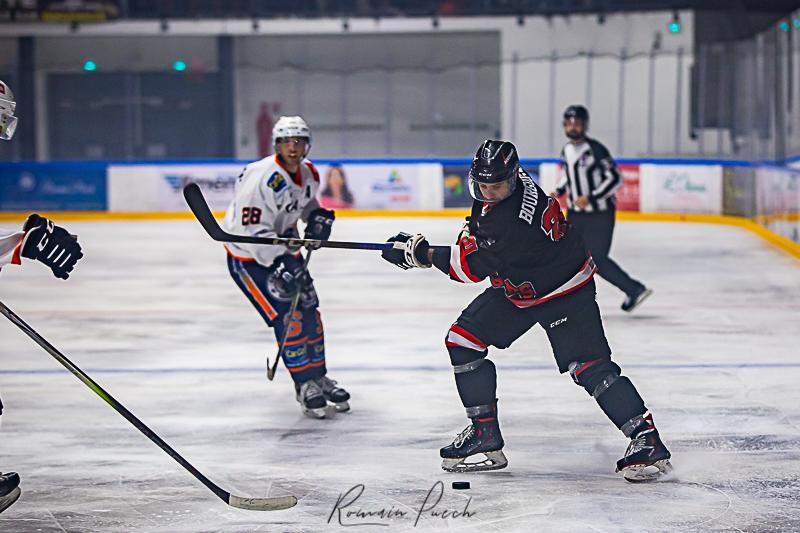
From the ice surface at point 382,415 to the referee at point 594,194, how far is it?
250 millimetres

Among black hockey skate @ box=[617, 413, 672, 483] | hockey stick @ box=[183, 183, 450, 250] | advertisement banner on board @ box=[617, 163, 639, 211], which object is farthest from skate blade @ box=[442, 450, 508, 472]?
advertisement banner on board @ box=[617, 163, 639, 211]

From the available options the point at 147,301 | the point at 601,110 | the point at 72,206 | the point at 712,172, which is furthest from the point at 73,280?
the point at 601,110

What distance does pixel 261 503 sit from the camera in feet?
13.6

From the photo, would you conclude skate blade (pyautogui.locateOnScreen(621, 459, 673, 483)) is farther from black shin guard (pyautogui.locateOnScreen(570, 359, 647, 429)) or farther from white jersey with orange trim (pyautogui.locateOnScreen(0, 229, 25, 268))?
white jersey with orange trim (pyautogui.locateOnScreen(0, 229, 25, 268))

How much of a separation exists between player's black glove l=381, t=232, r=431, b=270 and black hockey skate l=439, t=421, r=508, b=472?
0.64 meters

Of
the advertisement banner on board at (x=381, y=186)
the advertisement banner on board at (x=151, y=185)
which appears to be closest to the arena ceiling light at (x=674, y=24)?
the advertisement banner on board at (x=381, y=186)

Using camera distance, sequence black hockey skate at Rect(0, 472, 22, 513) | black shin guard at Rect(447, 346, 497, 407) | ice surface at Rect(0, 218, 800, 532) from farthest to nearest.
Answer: black shin guard at Rect(447, 346, 497, 407) → ice surface at Rect(0, 218, 800, 532) → black hockey skate at Rect(0, 472, 22, 513)

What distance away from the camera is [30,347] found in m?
7.49

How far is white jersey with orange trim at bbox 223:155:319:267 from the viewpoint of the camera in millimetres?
5508

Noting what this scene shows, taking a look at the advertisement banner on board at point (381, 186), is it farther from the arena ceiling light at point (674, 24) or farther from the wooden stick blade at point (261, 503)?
the wooden stick blade at point (261, 503)

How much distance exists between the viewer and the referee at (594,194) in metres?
8.54

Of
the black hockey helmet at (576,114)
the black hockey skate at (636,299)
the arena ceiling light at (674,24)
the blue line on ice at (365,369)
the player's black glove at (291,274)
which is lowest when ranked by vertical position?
the blue line on ice at (365,369)

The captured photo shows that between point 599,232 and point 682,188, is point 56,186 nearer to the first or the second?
point 682,188

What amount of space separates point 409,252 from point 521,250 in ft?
1.26
